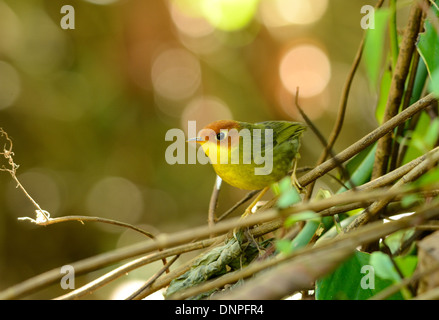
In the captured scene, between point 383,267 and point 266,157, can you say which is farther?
point 266,157

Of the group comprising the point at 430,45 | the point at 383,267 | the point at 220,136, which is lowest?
the point at 383,267

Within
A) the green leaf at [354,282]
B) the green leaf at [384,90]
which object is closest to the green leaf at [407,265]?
the green leaf at [354,282]

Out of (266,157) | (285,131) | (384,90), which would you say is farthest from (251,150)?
(384,90)

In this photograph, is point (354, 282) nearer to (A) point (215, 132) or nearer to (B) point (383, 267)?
(B) point (383, 267)

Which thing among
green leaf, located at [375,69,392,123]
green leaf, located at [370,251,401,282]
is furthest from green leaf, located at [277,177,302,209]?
green leaf, located at [375,69,392,123]

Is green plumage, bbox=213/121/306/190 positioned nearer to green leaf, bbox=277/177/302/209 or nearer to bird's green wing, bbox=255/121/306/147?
bird's green wing, bbox=255/121/306/147
